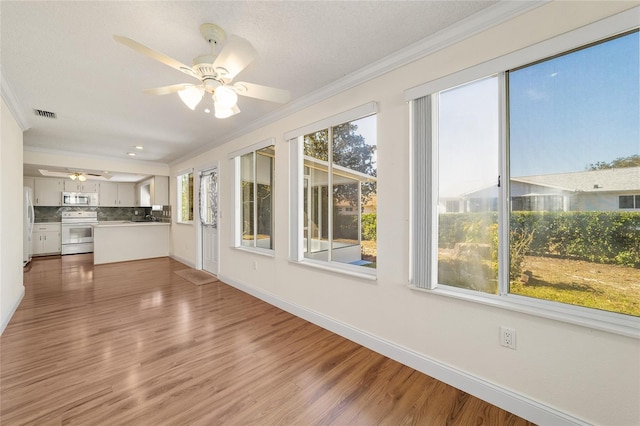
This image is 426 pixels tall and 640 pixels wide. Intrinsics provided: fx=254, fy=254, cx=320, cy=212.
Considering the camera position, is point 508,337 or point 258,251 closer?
point 508,337

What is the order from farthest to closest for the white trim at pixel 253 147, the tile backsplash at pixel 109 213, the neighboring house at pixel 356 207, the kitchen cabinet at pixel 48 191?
the tile backsplash at pixel 109 213
the kitchen cabinet at pixel 48 191
the white trim at pixel 253 147
the neighboring house at pixel 356 207

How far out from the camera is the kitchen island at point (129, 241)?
19.4ft

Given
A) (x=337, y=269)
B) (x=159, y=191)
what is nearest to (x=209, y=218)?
(x=159, y=191)

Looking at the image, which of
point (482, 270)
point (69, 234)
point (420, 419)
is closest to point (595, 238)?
point (482, 270)

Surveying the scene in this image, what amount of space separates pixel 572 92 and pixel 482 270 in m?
1.23

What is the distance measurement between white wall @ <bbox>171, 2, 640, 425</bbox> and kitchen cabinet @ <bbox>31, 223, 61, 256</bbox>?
25.4 ft

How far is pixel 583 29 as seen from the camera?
142 centimetres

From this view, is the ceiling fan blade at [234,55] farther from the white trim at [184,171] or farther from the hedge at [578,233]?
the white trim at [184,171]

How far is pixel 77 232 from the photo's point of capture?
7.25 meters

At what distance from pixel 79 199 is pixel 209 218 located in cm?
533

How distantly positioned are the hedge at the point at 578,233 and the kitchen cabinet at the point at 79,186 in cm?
1003

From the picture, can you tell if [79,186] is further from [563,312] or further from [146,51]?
[563,312]

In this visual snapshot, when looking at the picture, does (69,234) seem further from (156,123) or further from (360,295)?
(360,295)

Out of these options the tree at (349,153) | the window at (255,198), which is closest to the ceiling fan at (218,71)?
the tree at (349,153)
